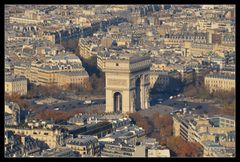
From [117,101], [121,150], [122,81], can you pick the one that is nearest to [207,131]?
[121,150]

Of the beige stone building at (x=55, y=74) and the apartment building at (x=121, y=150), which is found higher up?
the apartment building at (x=121, y=150)

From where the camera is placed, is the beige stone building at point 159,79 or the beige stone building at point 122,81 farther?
the beige stone building at point 159,79

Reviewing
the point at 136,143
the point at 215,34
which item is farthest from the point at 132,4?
the point at 136,143

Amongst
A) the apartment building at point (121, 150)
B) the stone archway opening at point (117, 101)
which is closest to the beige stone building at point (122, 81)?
the stone archway opening at point (117, 101)

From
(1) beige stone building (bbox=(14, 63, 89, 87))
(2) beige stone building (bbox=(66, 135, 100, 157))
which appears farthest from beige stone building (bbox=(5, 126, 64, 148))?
(1) beige stone building (bbox=(14, 63, 89, 87))

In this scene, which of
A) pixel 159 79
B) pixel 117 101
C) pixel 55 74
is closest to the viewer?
pixel 117 101

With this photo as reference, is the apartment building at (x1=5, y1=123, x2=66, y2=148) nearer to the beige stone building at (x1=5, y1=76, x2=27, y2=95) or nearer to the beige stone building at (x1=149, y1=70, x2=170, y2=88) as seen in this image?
the beige stone building at (x1=5, y1=76, x2=27, y2=95)

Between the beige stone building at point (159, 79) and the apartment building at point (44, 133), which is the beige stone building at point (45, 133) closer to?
the apartment building at point (44, 133)

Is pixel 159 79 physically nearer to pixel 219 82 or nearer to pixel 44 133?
pixel 219 82
